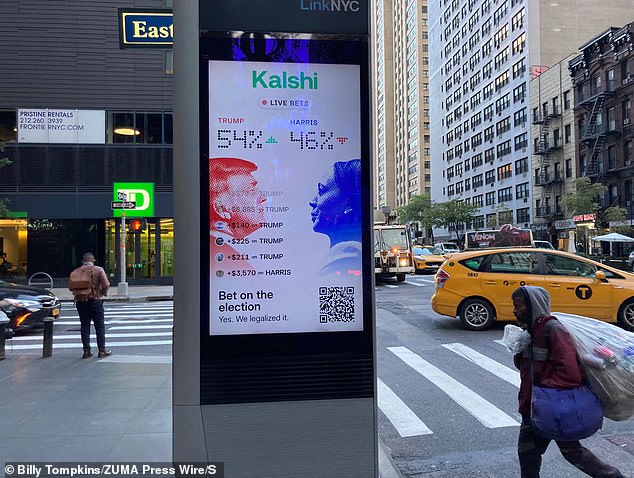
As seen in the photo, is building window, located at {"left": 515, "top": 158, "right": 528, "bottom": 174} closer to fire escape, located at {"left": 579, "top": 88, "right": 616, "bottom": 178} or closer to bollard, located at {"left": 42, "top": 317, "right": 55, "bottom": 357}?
fire escape, located at {"left": 579, "top": 88, "right": 616, "bottom": 178}

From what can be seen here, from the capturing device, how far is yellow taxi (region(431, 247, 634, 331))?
10258 mm

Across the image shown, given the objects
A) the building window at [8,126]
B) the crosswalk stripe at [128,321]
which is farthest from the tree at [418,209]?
the crosswalk stripe at [128,321]

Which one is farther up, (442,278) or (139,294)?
(442,278)

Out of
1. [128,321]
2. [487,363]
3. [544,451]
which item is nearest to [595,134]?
[487,363]

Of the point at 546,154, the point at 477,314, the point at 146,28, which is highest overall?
the point at 546,154

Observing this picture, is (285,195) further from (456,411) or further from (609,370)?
(456,411)

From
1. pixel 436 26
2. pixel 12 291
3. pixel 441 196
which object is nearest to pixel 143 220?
pixel 12 291

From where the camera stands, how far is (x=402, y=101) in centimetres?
11969

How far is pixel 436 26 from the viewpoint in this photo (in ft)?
294

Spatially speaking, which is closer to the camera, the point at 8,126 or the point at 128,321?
the point at 128,321

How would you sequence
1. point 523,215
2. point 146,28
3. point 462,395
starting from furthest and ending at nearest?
point 523,215 → point 462,395 → point 146,28

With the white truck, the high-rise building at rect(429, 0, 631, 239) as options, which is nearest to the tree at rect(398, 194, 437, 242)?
the high-rise building at rect(429, 0, 631, 239)

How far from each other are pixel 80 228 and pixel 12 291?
14.7 m

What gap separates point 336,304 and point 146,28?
13.2 ft
